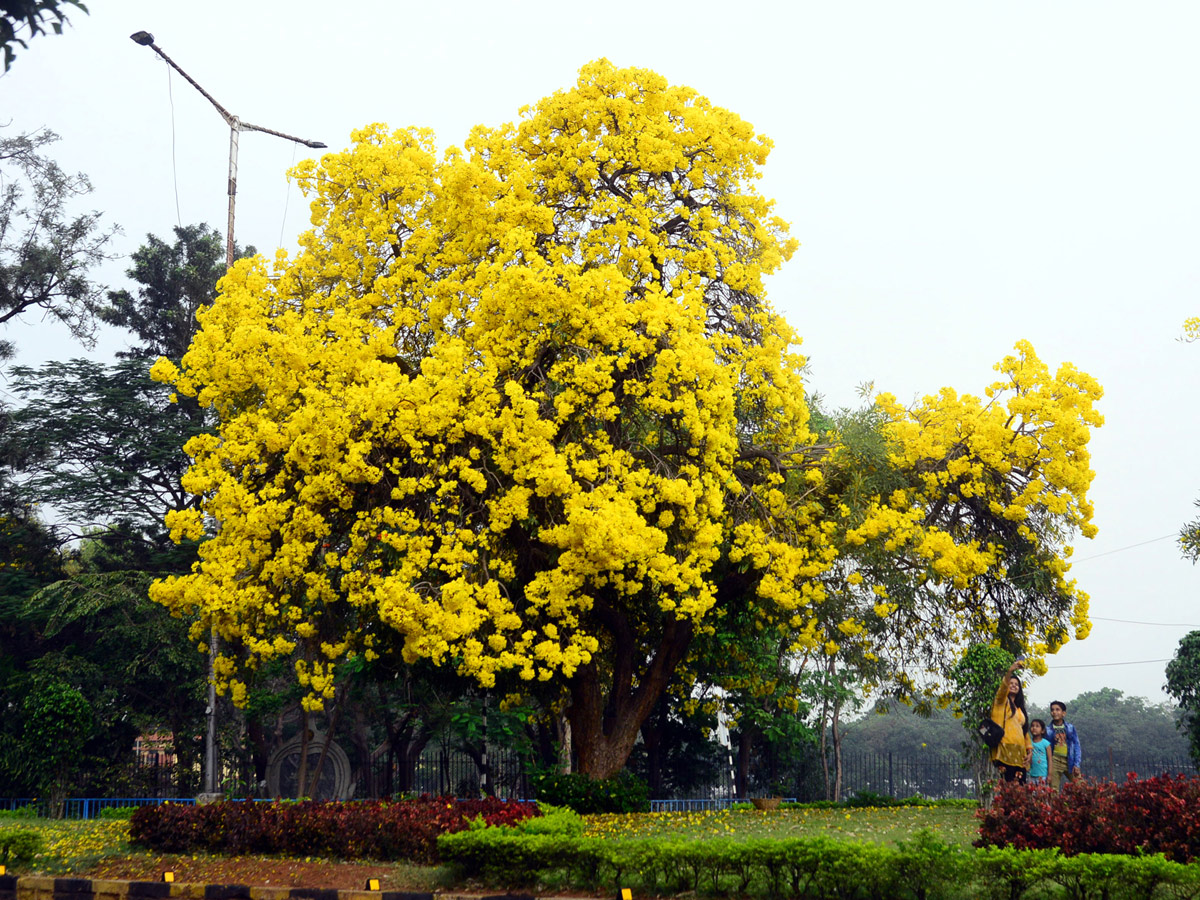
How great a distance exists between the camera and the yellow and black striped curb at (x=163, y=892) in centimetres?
962

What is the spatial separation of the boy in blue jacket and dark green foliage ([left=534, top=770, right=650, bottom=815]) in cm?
606

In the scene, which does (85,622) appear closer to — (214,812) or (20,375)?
(20,375)

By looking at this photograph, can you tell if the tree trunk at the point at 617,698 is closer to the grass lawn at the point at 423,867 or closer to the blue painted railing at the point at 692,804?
the grass lawn at the point at 423,867

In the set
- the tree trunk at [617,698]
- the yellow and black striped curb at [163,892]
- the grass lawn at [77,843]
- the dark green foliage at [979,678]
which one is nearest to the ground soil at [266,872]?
the yellow and black striped curb at [163,892]

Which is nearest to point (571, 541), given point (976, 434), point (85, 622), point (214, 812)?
point (214, 812)

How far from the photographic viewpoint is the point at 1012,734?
1225cm

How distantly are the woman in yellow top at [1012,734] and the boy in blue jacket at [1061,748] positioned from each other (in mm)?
272

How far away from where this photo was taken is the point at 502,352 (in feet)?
50.1

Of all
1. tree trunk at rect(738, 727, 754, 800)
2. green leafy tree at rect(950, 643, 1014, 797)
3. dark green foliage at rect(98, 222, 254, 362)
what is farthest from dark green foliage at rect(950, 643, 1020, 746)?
dark green foliage at rect(98, 222, 254, 362)

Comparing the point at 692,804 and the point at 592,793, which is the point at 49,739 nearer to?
the point at 592,793

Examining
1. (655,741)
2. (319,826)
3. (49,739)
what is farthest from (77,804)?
(319,826)

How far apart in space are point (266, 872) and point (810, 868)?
5.87 meters

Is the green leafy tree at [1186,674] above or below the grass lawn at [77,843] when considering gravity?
above

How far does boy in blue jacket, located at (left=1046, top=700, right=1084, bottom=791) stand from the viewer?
462 inches
